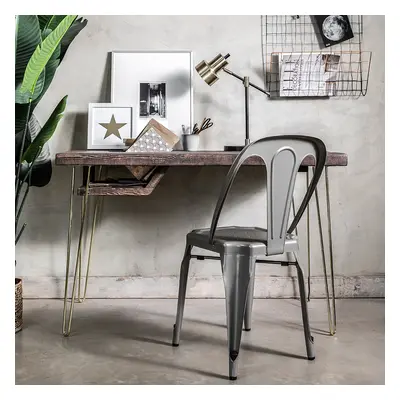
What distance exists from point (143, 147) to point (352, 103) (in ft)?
4.38

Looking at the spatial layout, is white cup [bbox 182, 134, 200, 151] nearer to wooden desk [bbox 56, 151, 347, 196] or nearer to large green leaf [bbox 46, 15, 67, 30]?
wooden desk [bbox 56, 151, 347, 196]

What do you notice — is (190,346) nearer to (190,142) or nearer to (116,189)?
(116,189)

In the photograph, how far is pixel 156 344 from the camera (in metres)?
2.37

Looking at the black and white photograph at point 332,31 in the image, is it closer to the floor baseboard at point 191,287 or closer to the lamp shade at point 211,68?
the lamp shade at point 211,68

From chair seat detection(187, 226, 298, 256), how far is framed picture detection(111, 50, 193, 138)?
111 centimetres

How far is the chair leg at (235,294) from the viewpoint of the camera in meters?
1.95

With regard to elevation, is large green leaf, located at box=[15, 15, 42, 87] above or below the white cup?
above

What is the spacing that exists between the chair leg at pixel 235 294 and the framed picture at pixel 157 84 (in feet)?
4.52

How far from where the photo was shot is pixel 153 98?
318 centimetres

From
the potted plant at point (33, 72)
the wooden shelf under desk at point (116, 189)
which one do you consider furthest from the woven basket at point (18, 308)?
the wooden shelf under desk at point (116, 189)

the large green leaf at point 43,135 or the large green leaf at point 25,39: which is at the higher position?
the large green leaf at point 25,39

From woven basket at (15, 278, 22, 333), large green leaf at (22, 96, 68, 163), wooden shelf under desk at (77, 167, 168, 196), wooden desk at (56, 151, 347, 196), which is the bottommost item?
woven basket at (15, 278, 22, 333)

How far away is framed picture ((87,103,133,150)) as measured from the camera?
311 centimetres

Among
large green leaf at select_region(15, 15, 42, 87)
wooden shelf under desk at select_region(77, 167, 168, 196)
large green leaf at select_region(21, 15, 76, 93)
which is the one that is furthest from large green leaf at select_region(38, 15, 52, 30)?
wooden shelf under desk at select_region(77, 167, 168, 196)
